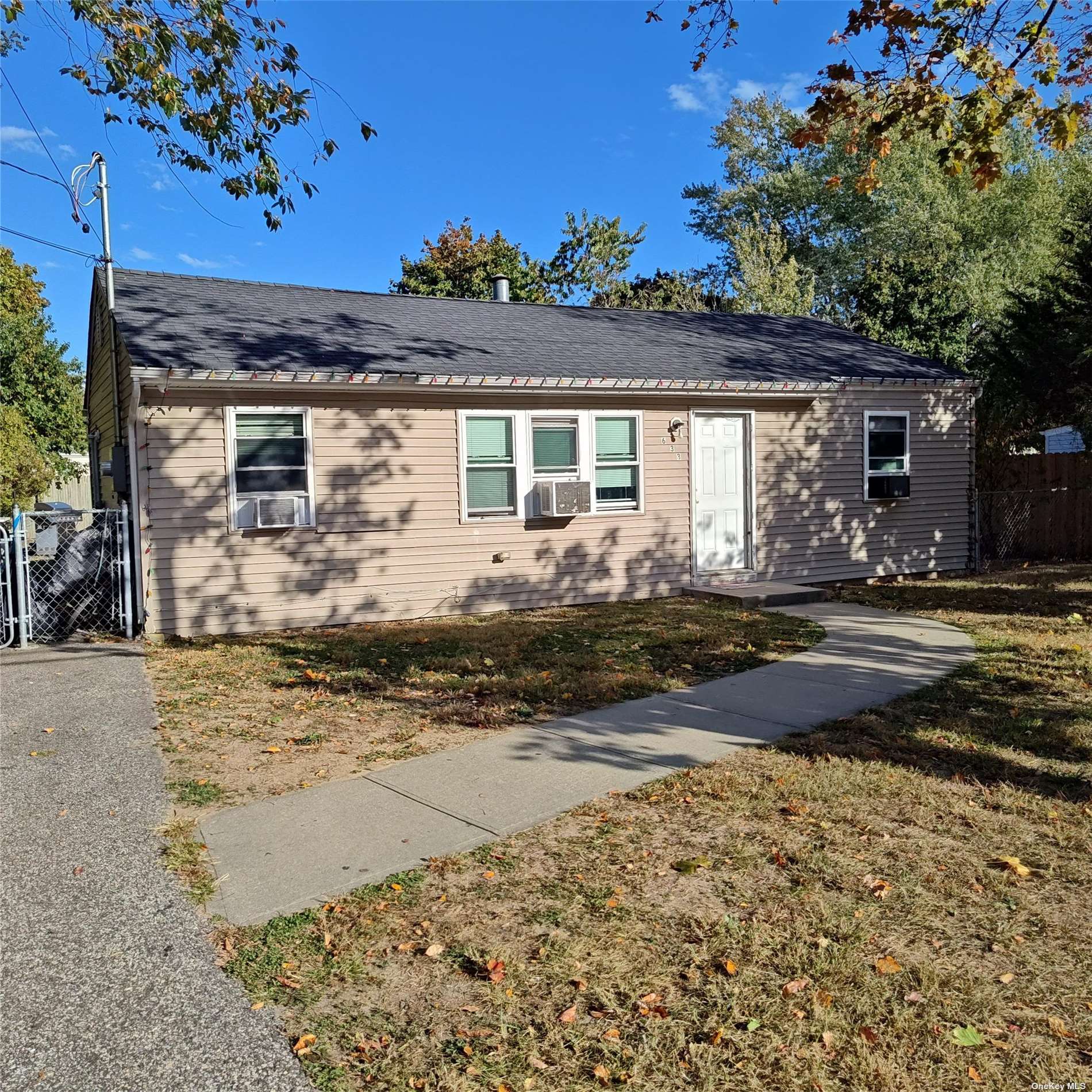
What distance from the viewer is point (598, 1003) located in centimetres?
292

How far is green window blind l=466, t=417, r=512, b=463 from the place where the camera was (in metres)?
11.2

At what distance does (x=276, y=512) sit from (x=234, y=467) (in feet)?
2.11

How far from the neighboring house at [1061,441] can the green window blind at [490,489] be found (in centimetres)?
1419

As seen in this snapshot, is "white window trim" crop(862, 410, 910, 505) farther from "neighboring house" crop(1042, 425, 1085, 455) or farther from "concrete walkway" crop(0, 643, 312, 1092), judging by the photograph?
"concrete walkway" crop(0, 643, 312, 1092)

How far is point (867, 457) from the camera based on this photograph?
540 inches

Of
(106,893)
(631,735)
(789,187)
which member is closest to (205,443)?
(631,735)

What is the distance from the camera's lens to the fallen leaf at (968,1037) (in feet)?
8.83

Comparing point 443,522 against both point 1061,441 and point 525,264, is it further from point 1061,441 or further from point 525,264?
point 525,264

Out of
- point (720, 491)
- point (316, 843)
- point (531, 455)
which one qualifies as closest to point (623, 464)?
point (531, 455)

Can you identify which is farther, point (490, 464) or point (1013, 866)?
point (490, 464)

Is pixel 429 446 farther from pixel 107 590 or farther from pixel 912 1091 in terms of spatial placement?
pixel 912 1091

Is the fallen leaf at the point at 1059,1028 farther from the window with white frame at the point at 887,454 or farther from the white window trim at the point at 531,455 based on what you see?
the window with white frame at the point at 887,454

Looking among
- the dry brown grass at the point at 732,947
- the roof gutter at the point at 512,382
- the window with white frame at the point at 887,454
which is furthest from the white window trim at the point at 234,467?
the window with white frame at the point at 887,454

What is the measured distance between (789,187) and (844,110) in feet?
104
